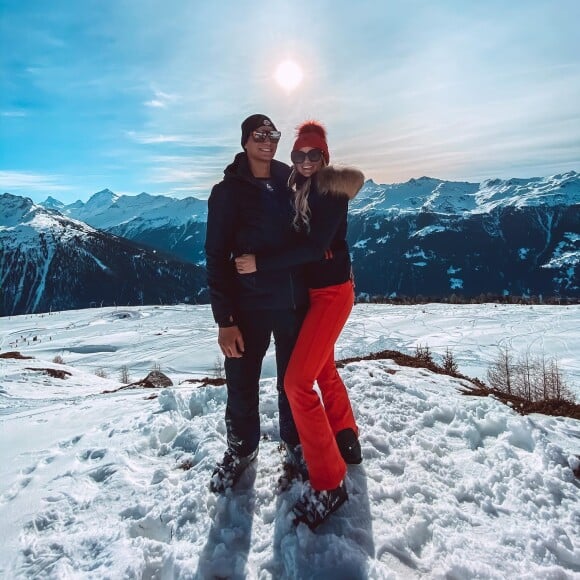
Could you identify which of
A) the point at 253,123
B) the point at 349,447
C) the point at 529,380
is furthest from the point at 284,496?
the point at 529,380

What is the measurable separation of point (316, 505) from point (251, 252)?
2054mm

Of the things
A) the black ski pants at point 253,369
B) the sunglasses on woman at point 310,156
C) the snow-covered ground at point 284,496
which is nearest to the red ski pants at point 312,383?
the black ski pants at point 253,369

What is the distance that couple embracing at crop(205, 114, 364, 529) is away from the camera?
3.35 m

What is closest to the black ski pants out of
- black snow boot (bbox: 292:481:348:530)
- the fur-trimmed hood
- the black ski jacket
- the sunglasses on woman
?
the black ski jacket

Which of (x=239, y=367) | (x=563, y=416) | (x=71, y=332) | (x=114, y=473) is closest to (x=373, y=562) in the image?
(x=239, y=367)

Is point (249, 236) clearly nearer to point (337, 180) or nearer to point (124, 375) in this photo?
point (337, 180)

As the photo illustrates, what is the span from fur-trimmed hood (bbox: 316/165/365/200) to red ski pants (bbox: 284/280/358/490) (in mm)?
817

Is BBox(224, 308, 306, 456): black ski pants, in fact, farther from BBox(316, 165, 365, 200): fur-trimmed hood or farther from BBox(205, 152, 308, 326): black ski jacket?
BBox(316, 165, 365, 200): fur-trimmed hood

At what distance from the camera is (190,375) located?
79.0 ft

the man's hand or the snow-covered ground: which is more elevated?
the man's hand

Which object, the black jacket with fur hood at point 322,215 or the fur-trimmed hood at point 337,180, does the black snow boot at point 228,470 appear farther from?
the fur-trimmed hood at point 337,180

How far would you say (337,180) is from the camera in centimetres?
334

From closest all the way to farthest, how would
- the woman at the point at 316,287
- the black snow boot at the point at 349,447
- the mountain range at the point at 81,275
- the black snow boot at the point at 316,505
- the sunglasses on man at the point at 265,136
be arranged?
the black snow boot at the point at 316,505, the woman at the point at 316,287, the sunglasses on man at the point at 265,136, the black snow boot at the point at 349,447, the mountain range at the point at 81,275

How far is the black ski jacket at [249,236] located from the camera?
354 centimetres
